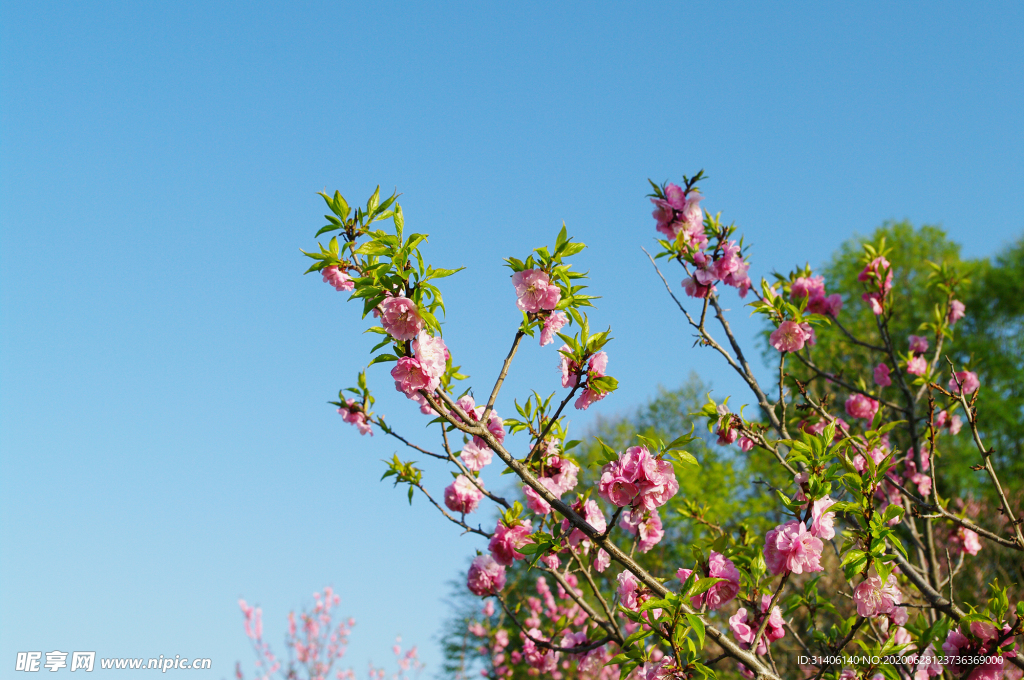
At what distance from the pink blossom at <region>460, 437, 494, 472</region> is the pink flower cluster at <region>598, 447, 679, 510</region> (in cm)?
89

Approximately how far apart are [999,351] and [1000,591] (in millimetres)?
16938

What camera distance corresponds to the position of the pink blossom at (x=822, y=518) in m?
2.29

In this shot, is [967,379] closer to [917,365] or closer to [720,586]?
[917,365]

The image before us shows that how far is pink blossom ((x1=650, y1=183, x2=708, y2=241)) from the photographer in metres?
3.94

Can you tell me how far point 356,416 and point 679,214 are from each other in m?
2.18

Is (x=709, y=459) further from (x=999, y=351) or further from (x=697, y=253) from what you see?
(x=697, y=253)

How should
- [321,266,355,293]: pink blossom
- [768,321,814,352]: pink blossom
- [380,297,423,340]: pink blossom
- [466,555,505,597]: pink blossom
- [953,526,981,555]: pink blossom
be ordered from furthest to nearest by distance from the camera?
[953,526,981,555]: pink blossom, [768,321,814,352]: pink blossom, [466,555,505,597]: pink blossom, [321,266,355,293]: pink blossom, [380,297,423,340]: pink blossom

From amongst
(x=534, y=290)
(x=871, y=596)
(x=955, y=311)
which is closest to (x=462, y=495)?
(x=534, y=290)

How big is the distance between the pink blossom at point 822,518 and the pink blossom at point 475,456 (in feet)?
4.61

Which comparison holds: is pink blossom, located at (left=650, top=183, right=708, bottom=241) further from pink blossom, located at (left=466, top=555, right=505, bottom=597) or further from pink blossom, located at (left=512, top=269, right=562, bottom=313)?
pink blossom, located at (left=466, top=555, right=505, bottom=597)

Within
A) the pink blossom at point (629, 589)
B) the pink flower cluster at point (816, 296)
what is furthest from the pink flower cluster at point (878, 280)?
the pink blossom at point (629, 589)

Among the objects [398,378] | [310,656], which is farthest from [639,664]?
[310,656]

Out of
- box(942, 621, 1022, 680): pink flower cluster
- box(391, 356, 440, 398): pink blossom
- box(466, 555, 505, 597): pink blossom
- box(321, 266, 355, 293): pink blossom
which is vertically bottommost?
box(942, 621, 1022, 680): pink flower cluster

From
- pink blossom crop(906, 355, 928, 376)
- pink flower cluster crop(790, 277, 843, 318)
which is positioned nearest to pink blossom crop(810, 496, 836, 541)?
pink flower cluster crop(790, 277, 843, 318)
